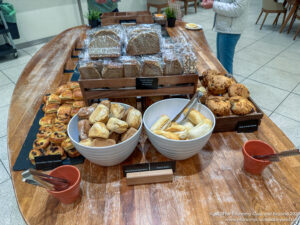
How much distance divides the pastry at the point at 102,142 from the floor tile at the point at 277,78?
308 centimetres

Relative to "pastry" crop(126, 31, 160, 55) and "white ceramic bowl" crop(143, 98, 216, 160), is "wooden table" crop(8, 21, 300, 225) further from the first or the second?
"pastry" crop(126, 31, 160, 55)

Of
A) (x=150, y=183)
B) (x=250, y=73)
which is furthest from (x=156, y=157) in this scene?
(x=250, y=73)

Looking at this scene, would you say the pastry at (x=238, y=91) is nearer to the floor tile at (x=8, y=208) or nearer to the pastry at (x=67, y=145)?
the pastry at (x=67, y=145)

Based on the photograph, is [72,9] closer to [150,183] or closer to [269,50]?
[269,50]

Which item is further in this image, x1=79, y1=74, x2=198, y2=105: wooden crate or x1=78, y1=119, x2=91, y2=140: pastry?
x1=79, y1=74, x2=198, y2=105: wooden crate

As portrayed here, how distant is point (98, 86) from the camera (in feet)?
3.22

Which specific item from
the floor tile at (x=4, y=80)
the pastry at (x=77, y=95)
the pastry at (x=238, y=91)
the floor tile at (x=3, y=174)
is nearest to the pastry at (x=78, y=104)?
the pastry at (x=77, y=95)

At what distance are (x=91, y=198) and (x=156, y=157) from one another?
1.05ft

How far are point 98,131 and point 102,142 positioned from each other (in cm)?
4

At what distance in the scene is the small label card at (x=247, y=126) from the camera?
1037 millimetres

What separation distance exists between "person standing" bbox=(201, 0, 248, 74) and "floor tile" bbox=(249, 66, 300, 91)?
3.46ft

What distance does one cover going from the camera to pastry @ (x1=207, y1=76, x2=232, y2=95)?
1.16m

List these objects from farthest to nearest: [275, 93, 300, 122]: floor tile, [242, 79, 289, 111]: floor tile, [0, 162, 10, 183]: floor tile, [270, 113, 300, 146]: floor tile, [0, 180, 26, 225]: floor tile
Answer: [242, 79, 289, 111]: floor tile, [275, 93, 300, 122]: floor tile, [270, 113, 300, 146]: floor tile, [0, 162, 10, 183]: floor tile, [0, 180, 26, 225]: floor tile

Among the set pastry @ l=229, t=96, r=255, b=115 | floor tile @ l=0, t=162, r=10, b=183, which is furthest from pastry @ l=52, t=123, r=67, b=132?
floor tile @ l=0, t=162, r=10, b=183
